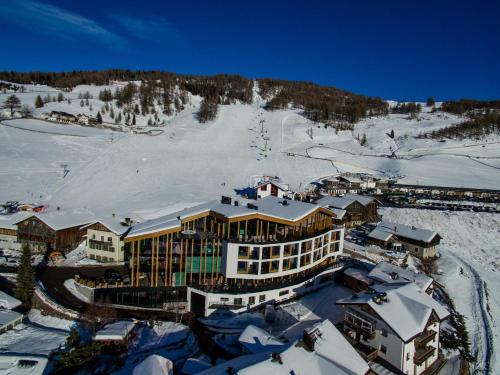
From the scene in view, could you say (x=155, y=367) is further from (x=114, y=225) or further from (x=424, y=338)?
(x=114, y=225)

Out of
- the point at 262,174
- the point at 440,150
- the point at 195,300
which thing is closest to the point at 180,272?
the point at 195,300

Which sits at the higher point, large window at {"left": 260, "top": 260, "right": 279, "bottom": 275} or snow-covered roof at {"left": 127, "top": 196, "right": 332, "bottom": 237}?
snow-covered roof at {"left": 127, "top": 196, "right": 332, "bottom": 237}

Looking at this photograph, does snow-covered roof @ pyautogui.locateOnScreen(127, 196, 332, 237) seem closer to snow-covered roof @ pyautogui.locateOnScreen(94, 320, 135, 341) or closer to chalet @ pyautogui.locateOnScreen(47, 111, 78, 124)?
snow-covered roof @ pyautogui.locateOnScreen(94, 320, 135, 341)

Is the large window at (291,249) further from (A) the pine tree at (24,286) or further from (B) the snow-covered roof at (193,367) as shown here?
(A) the pine tree at (24,286)

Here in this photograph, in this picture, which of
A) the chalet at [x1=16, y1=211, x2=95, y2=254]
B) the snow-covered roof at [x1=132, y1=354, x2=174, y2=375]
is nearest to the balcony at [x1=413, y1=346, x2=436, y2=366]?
the snow-covered roof at [x1=132, y1=354, x2=174, y2=375]

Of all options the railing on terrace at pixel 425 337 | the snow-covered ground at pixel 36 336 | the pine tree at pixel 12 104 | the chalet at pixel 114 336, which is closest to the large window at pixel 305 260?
the railing on terrace at pixel 425 337

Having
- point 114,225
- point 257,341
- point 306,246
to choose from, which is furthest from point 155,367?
point 114,225
